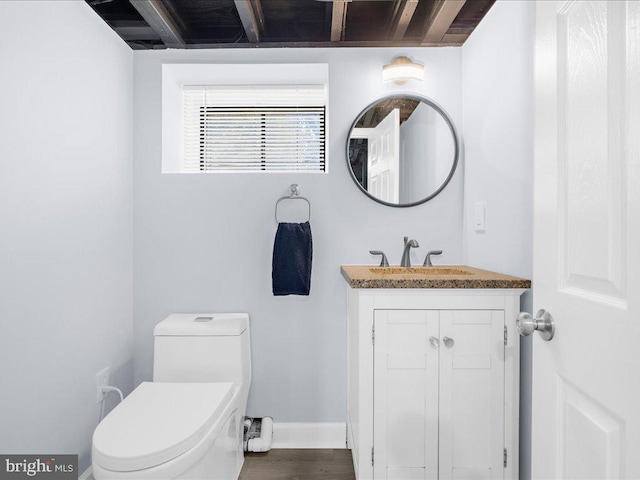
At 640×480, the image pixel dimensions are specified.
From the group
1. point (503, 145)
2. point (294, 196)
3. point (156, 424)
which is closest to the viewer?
point (156, 424)

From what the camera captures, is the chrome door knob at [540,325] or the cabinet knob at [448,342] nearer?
the chrome door knob at [540,325]

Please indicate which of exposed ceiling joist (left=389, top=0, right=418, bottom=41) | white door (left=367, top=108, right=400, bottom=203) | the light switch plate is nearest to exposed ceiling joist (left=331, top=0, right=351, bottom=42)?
exposed ceiling joist (left=389, top=0, right=418, bottom=41)

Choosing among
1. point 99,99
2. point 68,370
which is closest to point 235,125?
point 99,99

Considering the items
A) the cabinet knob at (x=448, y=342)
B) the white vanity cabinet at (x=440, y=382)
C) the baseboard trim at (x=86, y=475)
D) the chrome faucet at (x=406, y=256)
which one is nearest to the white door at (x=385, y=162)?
the chrome faucet at (x=406, y=256)

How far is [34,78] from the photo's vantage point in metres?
1.32

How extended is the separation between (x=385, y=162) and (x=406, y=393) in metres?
1.13

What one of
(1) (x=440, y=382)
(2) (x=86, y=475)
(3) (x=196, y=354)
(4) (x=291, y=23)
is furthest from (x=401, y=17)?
(2) (x=86, y=475)

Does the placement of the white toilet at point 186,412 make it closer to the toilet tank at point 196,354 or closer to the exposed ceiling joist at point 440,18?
the toilet tank at point 196,354

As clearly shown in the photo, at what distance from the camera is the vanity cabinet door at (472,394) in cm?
141

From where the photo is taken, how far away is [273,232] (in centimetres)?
203

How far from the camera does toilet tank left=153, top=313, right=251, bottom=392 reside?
70.1 inches

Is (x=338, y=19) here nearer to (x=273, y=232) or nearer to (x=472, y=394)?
(x=273, y=232)

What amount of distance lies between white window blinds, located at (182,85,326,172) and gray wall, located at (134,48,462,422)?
238 mm

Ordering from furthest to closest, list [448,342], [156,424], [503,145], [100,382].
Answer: [100,382]
[503,145]
[448,342]
[156,424]
